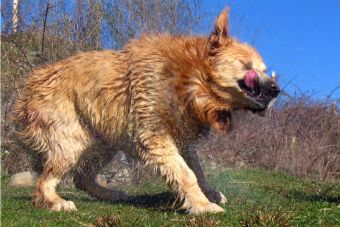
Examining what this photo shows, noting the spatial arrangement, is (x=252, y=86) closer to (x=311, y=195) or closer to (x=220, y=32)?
(x=220, y=32)

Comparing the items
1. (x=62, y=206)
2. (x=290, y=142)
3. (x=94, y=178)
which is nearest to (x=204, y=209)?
(x=62, y=206)

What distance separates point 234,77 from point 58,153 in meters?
2.72

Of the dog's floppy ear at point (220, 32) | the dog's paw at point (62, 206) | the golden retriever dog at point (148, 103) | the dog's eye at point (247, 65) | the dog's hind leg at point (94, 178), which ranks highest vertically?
the dog's floppy ear at point (220, 32)

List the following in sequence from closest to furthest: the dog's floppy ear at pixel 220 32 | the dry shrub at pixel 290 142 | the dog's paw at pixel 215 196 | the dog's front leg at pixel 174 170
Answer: the dog's front leg at pixel 174 170 → the dog's floppy ear at pixel 220 32 → the dog's paw at pixel 215 196 → the dry shrub at pixel 290 142

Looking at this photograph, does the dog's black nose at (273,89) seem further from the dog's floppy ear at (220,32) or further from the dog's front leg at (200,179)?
the dog's front leg at (200,179)

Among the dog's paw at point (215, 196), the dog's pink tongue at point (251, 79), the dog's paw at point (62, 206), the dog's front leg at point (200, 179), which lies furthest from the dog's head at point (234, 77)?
the dog's paw at point (62, 206)

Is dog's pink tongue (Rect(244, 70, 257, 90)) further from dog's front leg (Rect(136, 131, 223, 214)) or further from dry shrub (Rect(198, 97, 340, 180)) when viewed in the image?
dry shrub (Rect(198, 97, 340, 180))

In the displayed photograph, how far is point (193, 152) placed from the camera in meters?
8.18

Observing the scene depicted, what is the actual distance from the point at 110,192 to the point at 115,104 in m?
1.83

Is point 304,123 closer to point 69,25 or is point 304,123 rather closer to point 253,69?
point 69,25

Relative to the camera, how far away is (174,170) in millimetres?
7082

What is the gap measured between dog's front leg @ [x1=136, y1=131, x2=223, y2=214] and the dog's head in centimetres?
73

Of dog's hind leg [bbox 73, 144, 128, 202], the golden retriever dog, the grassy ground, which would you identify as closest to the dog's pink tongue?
the golden retriever dog

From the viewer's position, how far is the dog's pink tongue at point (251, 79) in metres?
7.16
